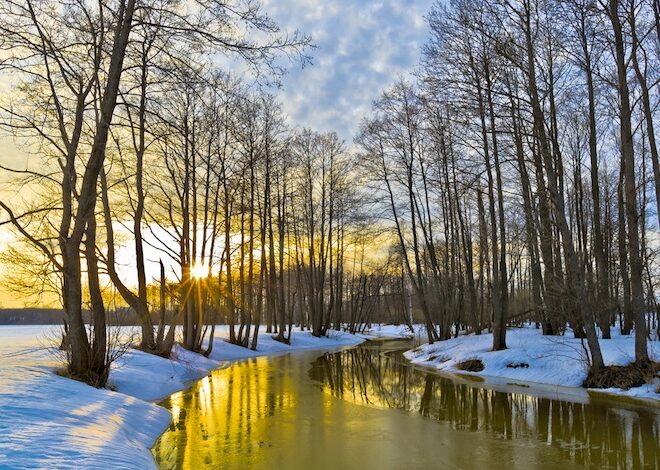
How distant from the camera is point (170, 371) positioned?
13.9 meters

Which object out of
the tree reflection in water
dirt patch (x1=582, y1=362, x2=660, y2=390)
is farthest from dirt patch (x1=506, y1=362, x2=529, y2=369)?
dirt patch (x1=582, y1=362, x2=660, y2=390)

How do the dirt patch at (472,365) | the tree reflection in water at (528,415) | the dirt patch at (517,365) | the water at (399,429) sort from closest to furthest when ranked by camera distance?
the water at (399,429), the tree reflection in water at (528,415), the dirt patch at (517,365), the dirt patch at (472,365)

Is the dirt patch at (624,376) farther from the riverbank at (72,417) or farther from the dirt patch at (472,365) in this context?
the riverbank at (72,417)

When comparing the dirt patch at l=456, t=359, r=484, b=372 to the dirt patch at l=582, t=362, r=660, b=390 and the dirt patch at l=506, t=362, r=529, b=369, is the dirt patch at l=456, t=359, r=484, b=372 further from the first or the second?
the dirt patch at l=582, t=362, r=660, b=390

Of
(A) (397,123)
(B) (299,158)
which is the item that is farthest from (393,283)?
(A) (397,123)

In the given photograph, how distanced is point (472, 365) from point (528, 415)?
7487 millimetres

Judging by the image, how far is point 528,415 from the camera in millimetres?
9305

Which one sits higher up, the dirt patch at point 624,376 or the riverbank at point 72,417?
the riverbank at point 72,417

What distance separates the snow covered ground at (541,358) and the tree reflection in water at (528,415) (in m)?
1.82

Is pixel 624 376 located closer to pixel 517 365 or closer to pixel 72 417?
pixel 517 365

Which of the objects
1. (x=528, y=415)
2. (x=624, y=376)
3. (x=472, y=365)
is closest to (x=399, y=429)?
(x=528, y=415)

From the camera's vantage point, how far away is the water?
6.22m

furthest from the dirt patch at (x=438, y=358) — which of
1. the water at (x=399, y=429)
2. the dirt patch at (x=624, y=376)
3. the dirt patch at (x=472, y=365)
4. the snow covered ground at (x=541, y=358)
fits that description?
the dirt patch at (x=624, y=376)

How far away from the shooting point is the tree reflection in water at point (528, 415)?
6.75m
